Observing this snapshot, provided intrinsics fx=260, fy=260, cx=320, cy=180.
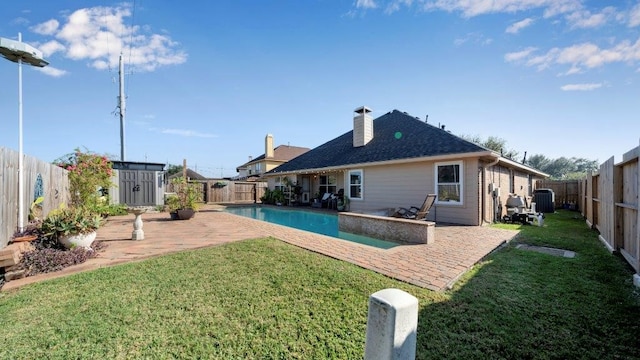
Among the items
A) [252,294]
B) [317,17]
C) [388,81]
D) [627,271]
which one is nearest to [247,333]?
[252,294]

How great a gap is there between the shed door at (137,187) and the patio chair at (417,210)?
14.2 meters

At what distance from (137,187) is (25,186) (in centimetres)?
1041

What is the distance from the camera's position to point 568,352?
2.31 meters

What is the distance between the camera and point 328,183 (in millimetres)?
17781

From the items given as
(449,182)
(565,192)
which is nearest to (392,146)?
(449,182)

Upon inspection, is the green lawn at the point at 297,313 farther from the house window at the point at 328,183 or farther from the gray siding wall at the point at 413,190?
the house window at the point at 328,183

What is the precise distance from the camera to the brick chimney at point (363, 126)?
15086mm

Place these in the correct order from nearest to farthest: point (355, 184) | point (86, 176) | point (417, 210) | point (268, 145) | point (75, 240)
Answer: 1. point (75, 240)
2. point (86, 176)
3. point (417, 210)
4. point (355, 184)
5. point (268, 145)

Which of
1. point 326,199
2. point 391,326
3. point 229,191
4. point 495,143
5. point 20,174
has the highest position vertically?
point 495,143

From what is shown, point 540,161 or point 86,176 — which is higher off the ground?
point 540,161

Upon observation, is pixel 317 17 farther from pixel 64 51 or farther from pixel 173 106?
pixel 173 106

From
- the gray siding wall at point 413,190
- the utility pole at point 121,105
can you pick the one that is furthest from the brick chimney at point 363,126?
the utility pole at point 121,105

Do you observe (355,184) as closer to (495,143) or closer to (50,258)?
(50,258)

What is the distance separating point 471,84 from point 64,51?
1706 centimetres
